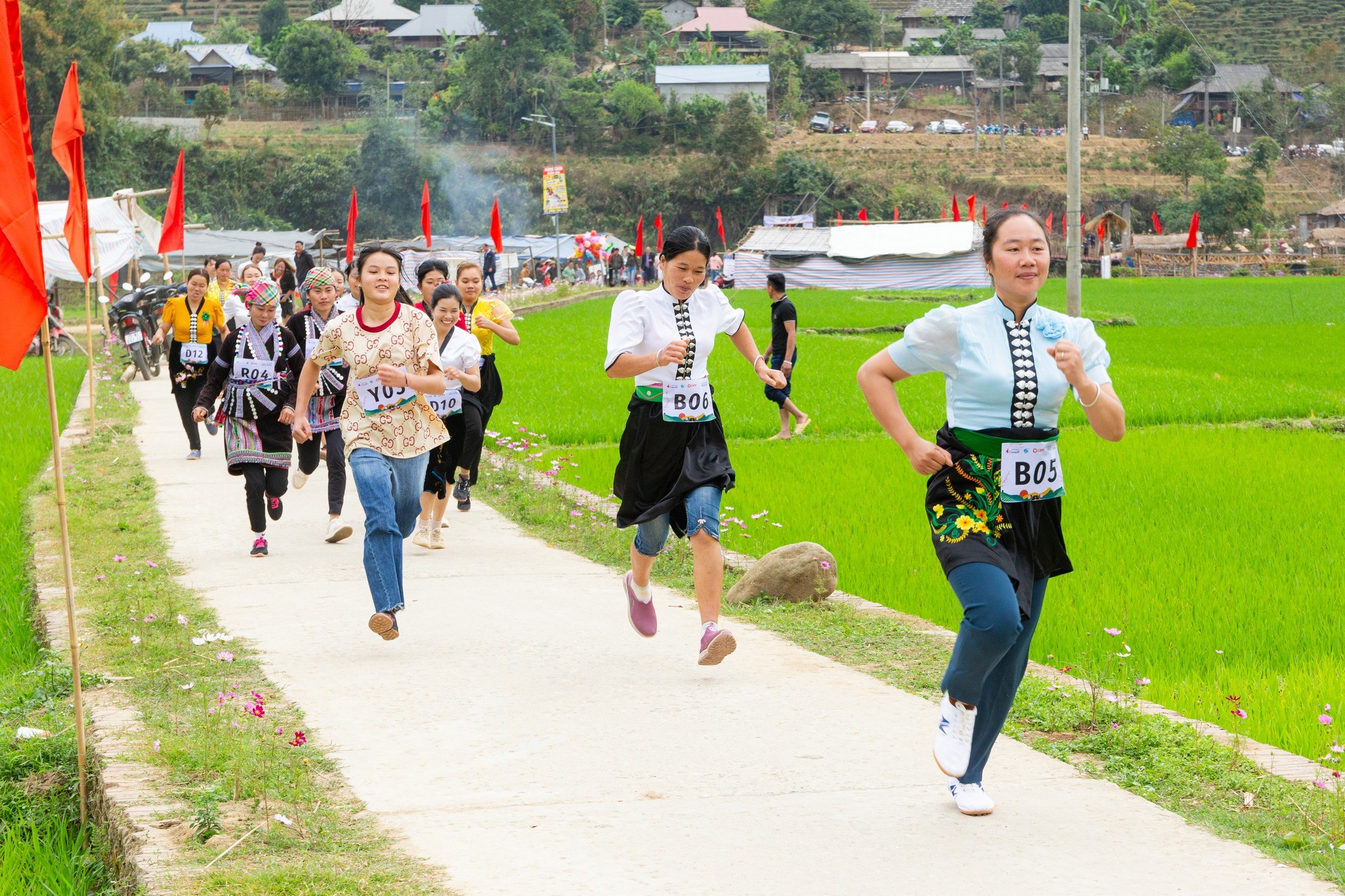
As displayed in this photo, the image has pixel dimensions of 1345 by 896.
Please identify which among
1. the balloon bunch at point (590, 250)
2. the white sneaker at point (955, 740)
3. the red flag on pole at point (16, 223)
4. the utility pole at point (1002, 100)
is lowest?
the balloon bunch at point (590, 250)

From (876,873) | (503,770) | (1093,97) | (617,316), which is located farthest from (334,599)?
(1093,97)

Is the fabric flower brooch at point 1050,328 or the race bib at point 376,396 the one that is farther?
the race bib at point 376,396

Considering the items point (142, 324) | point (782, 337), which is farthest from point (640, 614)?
point (142, 324)

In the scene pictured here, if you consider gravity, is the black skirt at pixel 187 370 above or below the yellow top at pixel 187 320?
below

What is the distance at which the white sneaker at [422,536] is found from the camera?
9.34 m

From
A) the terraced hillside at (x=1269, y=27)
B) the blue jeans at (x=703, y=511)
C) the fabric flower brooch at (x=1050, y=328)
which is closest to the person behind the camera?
the fabric flower brooch at (x=1050, y=328)

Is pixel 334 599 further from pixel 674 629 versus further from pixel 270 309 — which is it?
pixel 270 309

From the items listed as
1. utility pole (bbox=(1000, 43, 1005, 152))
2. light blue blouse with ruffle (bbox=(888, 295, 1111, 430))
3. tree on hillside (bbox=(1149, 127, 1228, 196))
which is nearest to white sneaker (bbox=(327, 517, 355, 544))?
light blue blouse with ruffle (bbox=(888, 295, 1111, 430))

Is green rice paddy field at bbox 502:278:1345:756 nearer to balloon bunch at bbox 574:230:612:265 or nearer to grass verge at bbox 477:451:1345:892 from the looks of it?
grass verge at bbox 477:451:1345:892

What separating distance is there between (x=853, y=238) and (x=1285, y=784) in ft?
184

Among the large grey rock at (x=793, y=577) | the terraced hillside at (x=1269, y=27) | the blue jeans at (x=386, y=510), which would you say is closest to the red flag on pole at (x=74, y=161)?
the blue jeans at (x=386, y=510)

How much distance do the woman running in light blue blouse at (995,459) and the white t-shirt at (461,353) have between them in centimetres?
473

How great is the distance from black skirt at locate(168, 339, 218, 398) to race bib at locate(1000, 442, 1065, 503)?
10.4 m

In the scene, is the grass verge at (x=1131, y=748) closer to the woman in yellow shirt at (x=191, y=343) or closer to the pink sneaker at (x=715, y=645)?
the pink sneaker at (x=715, y=645)
